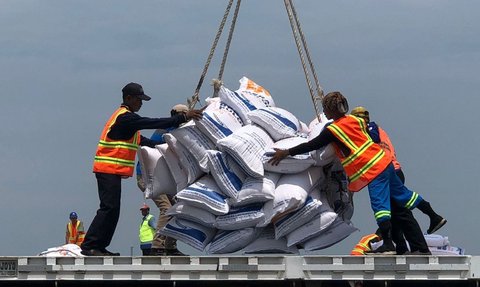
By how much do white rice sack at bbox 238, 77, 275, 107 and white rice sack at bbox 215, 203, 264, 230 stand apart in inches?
44.8

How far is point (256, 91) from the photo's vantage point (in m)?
11.0

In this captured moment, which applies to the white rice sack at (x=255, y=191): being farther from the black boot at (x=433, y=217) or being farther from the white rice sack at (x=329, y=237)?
the black boot at (x=433, y=217)

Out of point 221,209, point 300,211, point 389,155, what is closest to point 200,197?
point 221,209

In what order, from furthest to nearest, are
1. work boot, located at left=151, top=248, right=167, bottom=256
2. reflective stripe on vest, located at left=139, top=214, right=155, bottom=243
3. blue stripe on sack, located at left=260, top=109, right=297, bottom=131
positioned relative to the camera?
reflective stripe on vest, located at left=139, top=214, right=155, bottom=243, work boot, located at left=151, top=248, right=167, bottom=256, blue stripe on sack, located at left=260, top=109, right=297, bottom=131

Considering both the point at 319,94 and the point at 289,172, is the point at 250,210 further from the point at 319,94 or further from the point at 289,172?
the point at 319,94

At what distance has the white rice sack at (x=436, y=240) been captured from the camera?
1054 cm

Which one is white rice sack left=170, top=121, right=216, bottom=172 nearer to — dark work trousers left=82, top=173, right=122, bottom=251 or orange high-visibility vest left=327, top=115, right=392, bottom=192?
dark work trousers left=82, top=173, right=122, bottom=251

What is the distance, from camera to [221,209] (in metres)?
10.1

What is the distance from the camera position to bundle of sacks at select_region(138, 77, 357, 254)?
10117mm

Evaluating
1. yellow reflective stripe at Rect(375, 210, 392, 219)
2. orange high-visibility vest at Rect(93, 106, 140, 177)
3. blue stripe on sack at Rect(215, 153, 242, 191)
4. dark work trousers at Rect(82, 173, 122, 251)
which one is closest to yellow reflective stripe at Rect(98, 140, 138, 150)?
orange high-visibility vest at Rect(93, 106, 140, 177)

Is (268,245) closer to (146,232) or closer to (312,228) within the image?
(312,228)

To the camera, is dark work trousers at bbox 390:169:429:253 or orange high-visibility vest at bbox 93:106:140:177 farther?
orange high-visibility vest at bbox 93:106:140:177

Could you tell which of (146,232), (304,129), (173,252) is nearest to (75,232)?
(146,232)

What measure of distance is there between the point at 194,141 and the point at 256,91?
94cm
